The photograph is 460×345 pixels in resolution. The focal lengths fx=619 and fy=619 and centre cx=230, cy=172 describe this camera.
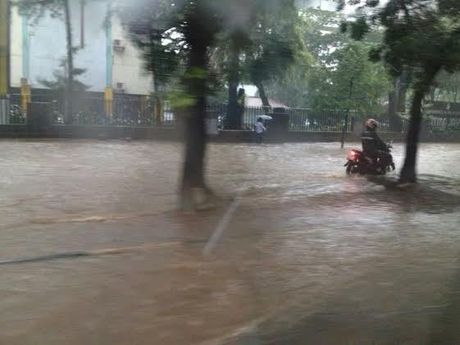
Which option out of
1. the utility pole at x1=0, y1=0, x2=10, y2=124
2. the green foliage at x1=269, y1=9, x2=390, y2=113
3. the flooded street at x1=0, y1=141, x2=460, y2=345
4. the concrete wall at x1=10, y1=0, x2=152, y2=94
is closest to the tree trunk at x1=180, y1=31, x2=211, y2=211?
the flooded street at x1=0, y1=141, x2=460, y2=345

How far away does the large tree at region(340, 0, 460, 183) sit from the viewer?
11.1 m

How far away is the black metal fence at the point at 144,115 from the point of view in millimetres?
23000

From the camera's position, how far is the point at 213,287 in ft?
18.4

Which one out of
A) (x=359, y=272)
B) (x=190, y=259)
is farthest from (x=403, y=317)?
(x=190, y=259)

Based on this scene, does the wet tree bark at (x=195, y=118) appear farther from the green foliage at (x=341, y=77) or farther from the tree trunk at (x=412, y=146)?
the green foliage at (x=341, y=77)

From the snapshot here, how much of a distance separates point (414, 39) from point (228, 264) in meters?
6.87

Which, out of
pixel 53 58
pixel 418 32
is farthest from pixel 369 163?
pixel 53 58

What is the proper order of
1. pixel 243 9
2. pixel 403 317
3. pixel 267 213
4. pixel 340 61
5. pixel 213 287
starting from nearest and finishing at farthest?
pixel 403 317 → pixel 213 287 → pixel 243 9 → pixel 267 213 → pixel 340 61

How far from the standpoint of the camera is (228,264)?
20.9 ft

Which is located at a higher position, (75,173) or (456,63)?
(456,63)

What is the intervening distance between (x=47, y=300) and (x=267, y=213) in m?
4.94

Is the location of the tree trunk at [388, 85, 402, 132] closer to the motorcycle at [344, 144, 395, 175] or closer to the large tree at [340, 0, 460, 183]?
the motorcycle at [344, 144, 395, 175]

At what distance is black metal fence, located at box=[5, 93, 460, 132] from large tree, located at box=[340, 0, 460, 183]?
24.2ft

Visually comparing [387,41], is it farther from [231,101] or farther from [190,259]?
[231,101]
